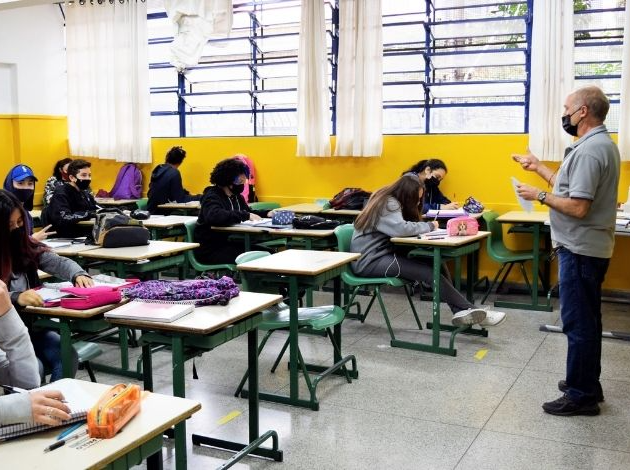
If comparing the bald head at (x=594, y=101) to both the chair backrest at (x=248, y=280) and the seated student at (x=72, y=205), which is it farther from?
the seated student at (x=72, y=205)

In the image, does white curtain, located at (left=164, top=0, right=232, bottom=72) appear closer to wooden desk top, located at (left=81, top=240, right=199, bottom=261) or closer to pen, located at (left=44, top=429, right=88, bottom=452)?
wooden desk top, located at (left=81, top=240, right=199, bottom=261)

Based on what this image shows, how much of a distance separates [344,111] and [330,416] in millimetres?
4579

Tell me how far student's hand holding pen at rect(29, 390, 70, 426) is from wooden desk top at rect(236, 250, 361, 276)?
2.17 m

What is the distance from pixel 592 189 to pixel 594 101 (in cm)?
48

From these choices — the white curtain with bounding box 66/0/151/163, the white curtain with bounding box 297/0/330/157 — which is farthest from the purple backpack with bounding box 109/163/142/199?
the white curtain with bounding box 297/0/330/157

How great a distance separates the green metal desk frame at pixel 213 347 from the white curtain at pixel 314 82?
4850mm

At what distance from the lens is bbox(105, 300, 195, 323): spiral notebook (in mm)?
2928

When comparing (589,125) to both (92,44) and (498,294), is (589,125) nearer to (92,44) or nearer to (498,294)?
(498,294)

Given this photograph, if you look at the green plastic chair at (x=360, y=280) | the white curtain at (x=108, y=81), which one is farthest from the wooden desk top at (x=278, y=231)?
the white curtain at (x=108, y=81)

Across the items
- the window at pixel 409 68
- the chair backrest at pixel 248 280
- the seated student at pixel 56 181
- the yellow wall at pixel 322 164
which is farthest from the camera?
the yellow wall at pixel 322 164

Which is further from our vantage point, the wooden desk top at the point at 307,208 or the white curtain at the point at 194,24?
the white curtain at the point at 194,24

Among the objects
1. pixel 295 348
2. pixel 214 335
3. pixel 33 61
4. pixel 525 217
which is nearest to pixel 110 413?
pixel 214 335

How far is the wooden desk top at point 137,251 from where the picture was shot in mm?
4527

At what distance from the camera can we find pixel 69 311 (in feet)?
10.2
